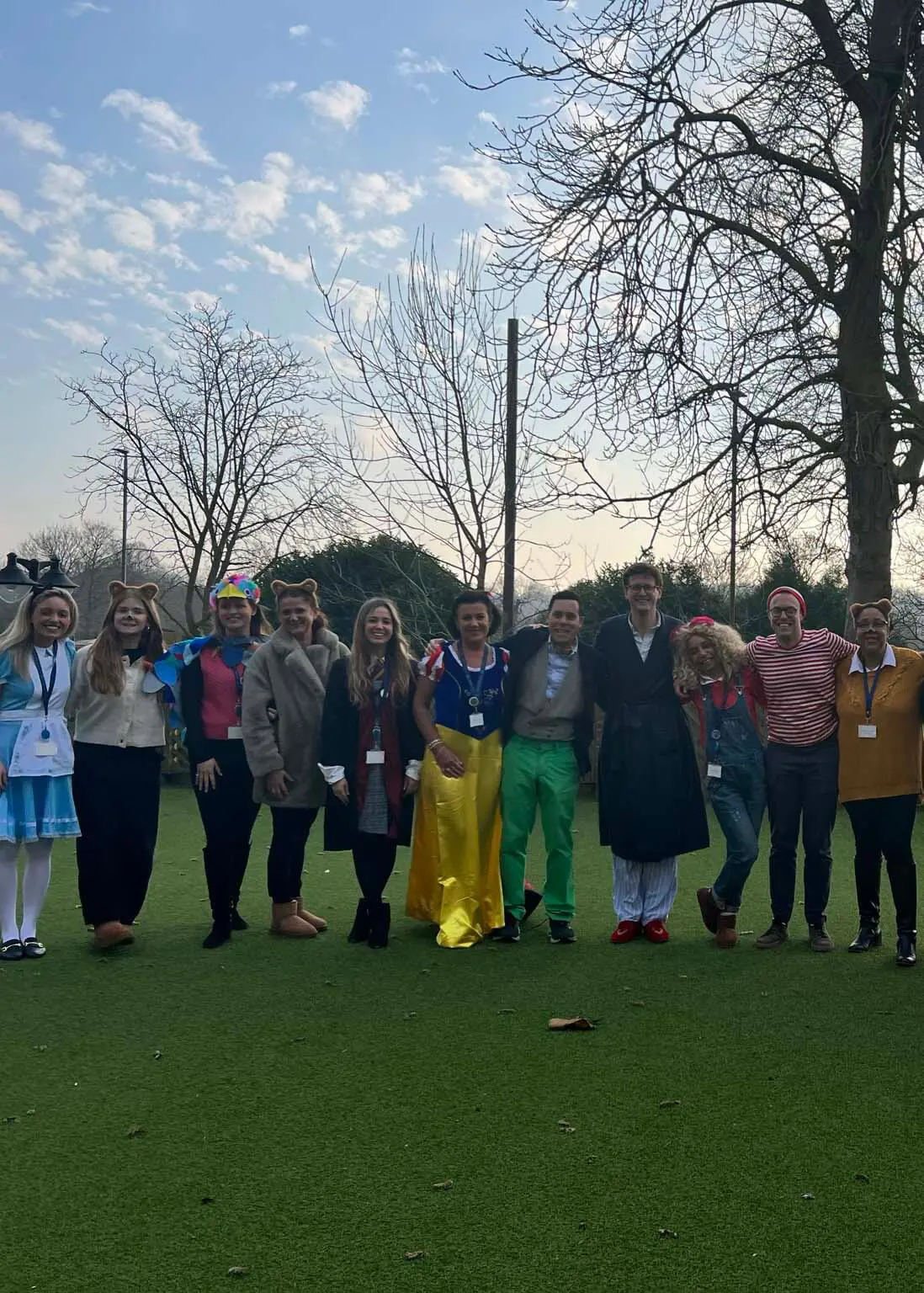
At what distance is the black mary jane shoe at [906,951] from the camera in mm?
5477

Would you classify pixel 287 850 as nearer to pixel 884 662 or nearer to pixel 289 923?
pixel 289 923

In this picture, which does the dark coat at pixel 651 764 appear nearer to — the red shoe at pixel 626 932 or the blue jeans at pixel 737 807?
the blue jeans at pixel 737 807

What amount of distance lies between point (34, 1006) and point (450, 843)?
2.17 metres

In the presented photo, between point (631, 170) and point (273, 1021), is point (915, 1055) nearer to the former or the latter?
point (273, 1021)

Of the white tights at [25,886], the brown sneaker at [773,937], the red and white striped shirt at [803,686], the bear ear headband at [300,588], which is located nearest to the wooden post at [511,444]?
the bear ear headband at [300,588]

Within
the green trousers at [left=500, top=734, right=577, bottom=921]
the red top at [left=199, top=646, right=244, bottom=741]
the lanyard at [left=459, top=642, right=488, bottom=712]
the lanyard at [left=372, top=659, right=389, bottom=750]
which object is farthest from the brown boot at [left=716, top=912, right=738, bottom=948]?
the red top at [left=199, top=646, right=244, bottom=741]

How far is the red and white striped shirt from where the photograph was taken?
229 inches

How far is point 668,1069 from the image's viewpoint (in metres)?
4.05

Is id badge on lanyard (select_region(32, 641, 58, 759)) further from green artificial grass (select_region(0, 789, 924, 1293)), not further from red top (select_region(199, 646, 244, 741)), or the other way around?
green artificial grass (select_region(0, 789, 924, 1293))

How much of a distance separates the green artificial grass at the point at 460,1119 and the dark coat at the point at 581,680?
3.63ft

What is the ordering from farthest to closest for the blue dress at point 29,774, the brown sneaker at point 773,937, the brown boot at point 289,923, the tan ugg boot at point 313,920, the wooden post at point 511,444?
the wooden post at point 511,444, the tan ugg boot at point 313,920, the brown boot at point 289,923, the brown sneaker at point 773,937, the blue dress at point 29,774

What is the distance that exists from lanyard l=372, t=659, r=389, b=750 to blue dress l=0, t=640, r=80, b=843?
1548mm

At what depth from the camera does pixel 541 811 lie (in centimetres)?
606

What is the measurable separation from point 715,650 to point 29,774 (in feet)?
11.6
